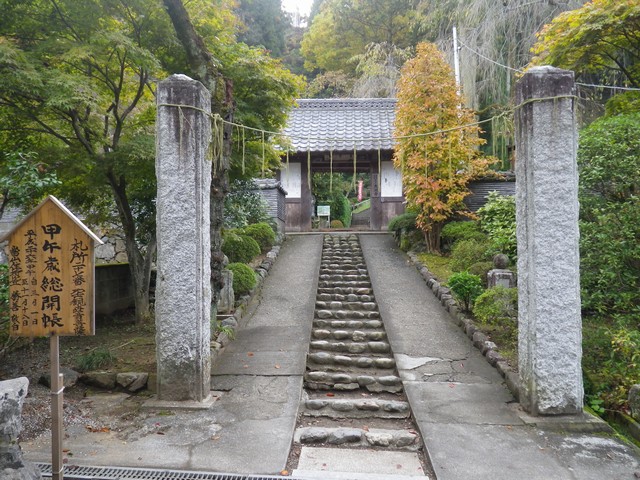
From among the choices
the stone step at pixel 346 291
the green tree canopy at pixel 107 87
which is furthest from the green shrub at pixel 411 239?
the green tree canopy at pixel 107 87

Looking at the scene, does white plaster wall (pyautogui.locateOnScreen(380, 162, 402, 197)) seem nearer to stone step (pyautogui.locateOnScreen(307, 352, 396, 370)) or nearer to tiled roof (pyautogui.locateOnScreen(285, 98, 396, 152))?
tiled roof (pyautogui.locateOnScreen(285, 98, 396, 152))

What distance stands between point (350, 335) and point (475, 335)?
2.05 m

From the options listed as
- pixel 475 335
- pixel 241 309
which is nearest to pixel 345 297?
pixel 241 309

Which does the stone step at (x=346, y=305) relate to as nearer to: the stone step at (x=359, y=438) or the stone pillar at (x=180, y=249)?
the stone pillar at (x=180, y=249)

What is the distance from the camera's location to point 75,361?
6.82 m

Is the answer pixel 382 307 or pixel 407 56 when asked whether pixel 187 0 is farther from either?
pixel 407 56

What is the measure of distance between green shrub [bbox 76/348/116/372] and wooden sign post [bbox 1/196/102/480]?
8.59 feet

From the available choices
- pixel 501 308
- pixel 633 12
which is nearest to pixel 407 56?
pixel 633 12

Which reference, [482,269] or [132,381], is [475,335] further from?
[132,381]

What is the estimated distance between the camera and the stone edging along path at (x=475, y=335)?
5812mm

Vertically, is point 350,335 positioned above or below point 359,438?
above

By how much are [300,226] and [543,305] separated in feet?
43.5

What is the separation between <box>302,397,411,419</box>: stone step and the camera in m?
5.41

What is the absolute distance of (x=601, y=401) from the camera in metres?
5.32
